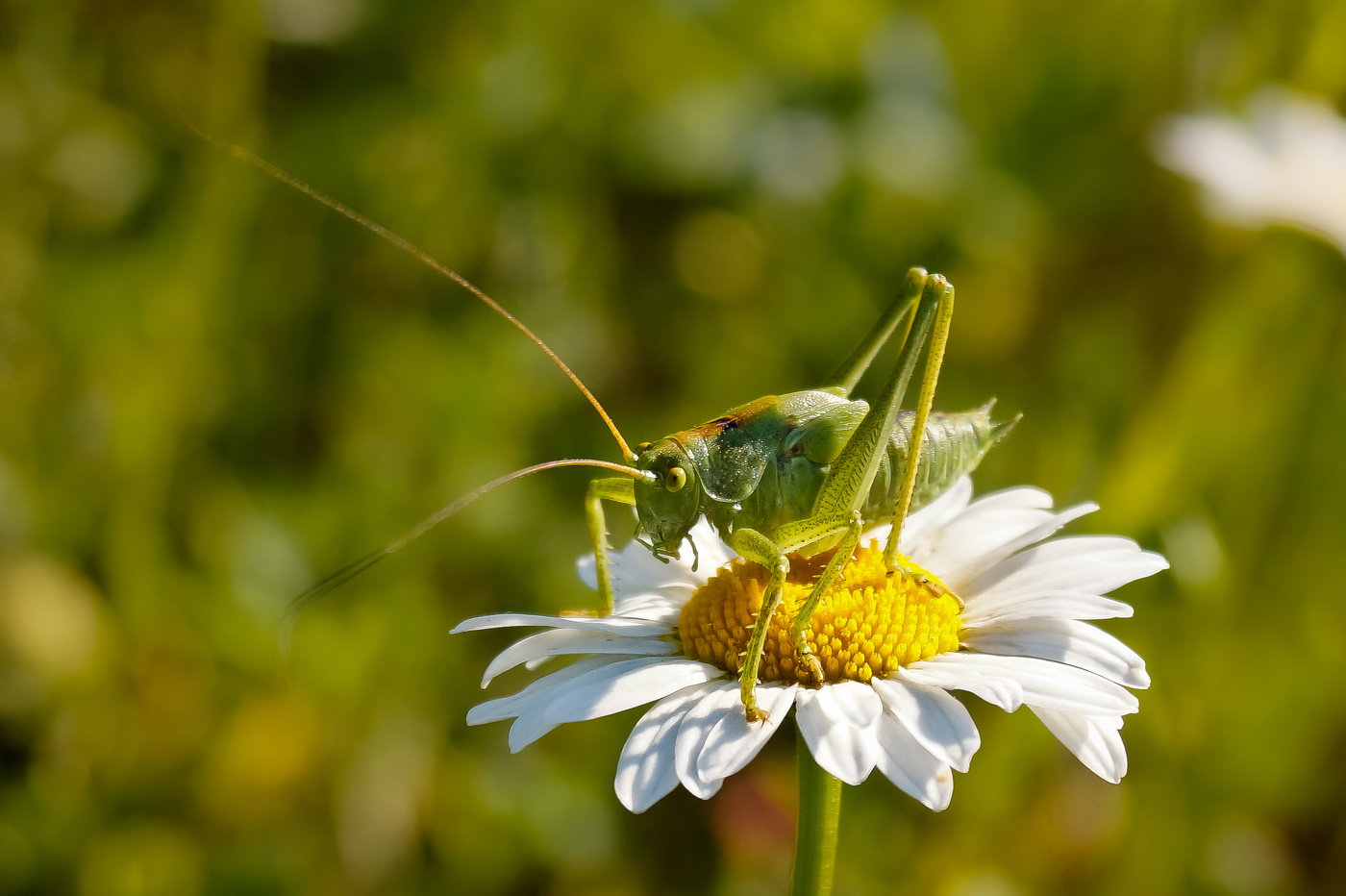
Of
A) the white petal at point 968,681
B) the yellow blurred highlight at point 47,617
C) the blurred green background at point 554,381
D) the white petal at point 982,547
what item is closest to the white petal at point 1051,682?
the white petal at point 968,681

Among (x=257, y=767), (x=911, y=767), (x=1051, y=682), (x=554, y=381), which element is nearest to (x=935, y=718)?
(x=911, y=767)

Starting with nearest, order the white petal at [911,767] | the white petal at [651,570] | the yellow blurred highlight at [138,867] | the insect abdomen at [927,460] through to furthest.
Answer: the white petal at [911,767], the insect abdomen at [927,460], the white petal at [651,570], the yellow blurred highlight at [138,867]

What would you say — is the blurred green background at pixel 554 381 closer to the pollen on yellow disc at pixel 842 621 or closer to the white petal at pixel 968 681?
the pollen on yellow disc at pixel 842 621

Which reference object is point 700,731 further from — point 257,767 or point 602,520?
point 257,767

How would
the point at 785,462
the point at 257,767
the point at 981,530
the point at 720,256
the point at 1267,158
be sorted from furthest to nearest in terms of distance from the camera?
the point at 720,256, the point at 1267,158, the point at 257,767, the point at 981,530, the point at 785,462

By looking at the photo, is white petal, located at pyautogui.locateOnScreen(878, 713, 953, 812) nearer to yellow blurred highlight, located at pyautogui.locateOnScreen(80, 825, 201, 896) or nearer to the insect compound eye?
the insect compound eye

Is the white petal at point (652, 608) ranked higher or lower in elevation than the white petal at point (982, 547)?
lower
